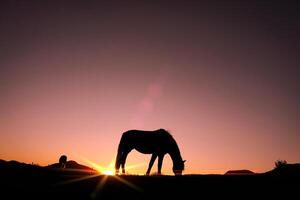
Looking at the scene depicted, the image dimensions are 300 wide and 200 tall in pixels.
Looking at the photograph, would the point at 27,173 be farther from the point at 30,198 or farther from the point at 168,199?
the point at 168,199

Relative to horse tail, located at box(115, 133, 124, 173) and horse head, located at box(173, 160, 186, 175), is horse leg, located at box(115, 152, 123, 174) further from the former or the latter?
horse head, located at box(173, 160, 186, 175)

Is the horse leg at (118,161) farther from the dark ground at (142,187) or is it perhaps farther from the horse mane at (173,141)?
the dark ground at (142,187)

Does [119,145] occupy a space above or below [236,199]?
above

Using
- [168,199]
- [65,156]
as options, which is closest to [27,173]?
[168,199]

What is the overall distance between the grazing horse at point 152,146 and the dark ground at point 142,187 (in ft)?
38.9

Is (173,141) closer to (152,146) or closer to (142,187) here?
(152,146)

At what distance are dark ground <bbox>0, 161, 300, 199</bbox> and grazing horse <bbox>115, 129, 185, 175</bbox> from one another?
11846mm

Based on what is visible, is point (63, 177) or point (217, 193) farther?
point (63, 177)

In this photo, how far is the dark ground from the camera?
8.41m

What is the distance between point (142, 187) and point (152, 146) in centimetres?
1371

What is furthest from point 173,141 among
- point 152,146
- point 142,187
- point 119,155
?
point 142,187

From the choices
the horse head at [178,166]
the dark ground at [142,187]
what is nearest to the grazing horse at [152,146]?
the horse head at [178,166]

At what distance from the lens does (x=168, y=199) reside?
27.6ft

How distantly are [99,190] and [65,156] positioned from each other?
82.2ft
